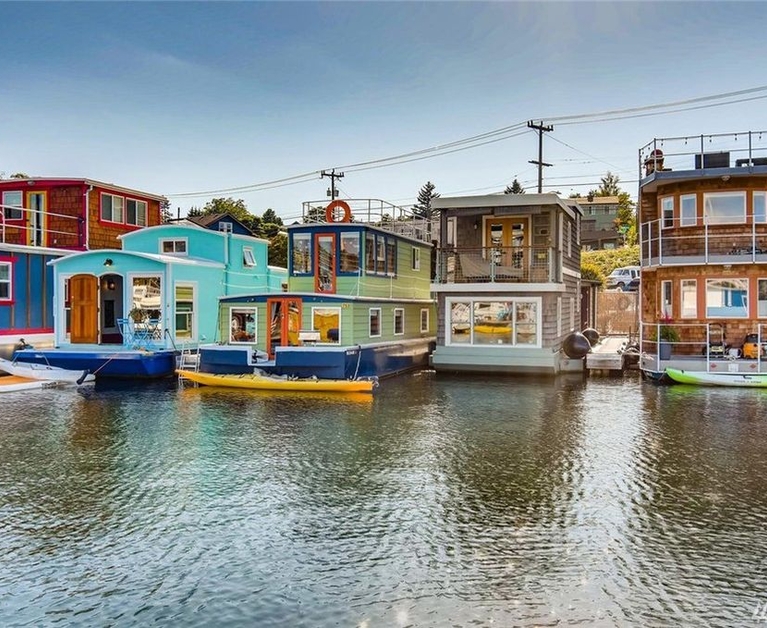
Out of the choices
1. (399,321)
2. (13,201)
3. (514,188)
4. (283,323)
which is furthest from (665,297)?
(514,188)

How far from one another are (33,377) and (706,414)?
66.7 feet

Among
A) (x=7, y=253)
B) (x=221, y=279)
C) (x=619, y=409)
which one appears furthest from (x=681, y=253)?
(x=7, y=253)

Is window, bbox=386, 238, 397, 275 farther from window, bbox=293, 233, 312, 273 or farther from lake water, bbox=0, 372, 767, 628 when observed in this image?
lake water, bbox=0, 372, 767, 628

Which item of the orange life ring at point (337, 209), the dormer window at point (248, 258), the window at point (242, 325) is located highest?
the orange life ring at point (337, 209)

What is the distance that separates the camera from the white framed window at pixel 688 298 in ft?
75.0

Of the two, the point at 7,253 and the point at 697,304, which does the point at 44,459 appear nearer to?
the point at 7,253

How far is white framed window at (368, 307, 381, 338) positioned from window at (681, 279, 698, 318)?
10.7 m

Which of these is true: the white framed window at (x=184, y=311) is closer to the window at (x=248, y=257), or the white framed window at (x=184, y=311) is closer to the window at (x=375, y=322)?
the window at (x=248, y=257)

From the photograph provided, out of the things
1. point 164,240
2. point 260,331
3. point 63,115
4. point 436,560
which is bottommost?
point 436,560

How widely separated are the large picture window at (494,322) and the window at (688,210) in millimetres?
5630

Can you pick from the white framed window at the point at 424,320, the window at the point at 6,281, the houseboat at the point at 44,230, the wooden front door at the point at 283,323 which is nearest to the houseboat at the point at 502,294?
the white framed window at the point at 424,320

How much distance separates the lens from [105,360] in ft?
73.9

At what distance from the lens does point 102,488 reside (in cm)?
1059

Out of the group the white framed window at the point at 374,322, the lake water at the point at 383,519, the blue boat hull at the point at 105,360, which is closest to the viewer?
the lake water at the point at 383,519
